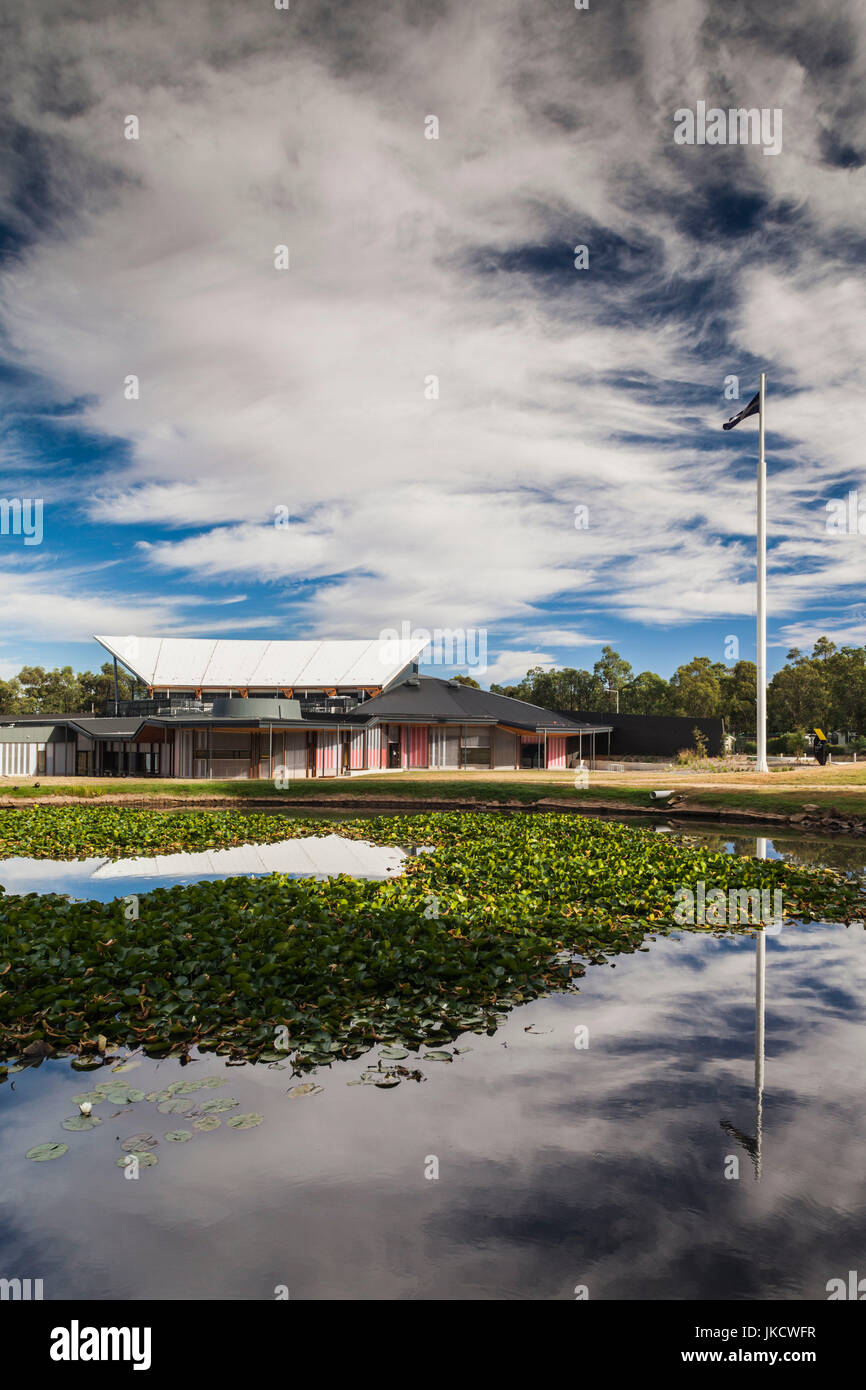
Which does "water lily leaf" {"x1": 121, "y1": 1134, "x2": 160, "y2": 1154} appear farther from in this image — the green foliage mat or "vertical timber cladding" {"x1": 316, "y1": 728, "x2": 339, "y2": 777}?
"vertical timber cladding" {"x1": 316, "y1": 728, "x2": 339, "y2": 777}

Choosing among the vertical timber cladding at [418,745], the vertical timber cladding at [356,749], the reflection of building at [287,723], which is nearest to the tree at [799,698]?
the reflection of building at [287,723]

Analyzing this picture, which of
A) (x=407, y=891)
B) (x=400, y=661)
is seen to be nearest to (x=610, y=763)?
(x=400, y=661)

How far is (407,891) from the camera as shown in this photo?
11812 millimetres

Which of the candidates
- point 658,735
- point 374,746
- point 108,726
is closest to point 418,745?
point 374,746

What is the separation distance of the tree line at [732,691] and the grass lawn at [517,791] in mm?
40191

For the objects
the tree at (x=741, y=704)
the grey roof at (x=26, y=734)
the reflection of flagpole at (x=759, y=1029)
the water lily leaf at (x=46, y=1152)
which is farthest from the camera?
the tree at (x=741, y=704)

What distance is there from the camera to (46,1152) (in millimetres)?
5016

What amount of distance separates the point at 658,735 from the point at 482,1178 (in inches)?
1887

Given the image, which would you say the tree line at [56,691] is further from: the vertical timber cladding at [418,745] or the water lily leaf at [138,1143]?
the water lily leaf at [138,1143]

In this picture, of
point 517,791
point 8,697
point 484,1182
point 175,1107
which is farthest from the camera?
point 8,697

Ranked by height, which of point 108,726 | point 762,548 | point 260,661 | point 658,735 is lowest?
point 658,735

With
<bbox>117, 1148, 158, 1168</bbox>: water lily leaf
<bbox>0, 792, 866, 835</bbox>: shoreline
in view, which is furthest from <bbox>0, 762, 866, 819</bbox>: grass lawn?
<bbox>117, 1148, 158, 1168</bbox>: water lily leaf

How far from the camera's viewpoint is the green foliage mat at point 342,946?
22.6ft

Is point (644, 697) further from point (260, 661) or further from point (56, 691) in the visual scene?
point (56, 691)
